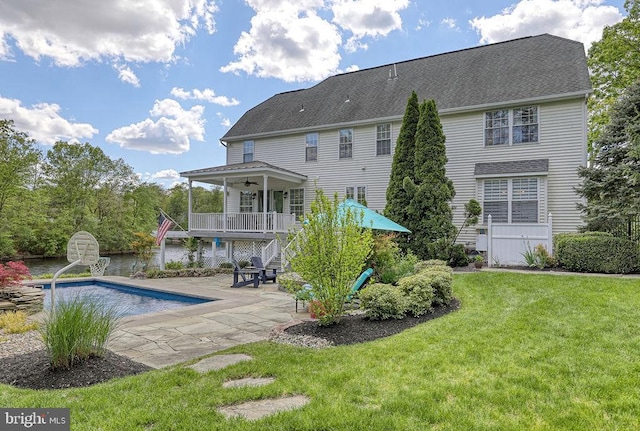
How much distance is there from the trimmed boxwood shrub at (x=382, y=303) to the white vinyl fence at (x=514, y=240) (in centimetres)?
678

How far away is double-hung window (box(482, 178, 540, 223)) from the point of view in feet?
43.2

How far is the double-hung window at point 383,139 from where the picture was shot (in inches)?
633

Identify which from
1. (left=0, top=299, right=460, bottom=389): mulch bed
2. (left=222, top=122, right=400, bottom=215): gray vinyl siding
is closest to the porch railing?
(left=222, top=122, right=400, bottom=215): gray vinyl siding

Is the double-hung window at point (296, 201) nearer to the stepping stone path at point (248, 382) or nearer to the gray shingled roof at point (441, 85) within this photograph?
the gray shingled roof at point (441, 85)

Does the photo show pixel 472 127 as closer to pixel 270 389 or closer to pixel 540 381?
pixel 540 381

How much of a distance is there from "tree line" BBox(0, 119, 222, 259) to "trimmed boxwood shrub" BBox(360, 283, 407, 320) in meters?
24.1

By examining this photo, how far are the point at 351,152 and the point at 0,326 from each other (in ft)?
44.2


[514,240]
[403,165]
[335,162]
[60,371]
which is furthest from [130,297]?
[514,240]

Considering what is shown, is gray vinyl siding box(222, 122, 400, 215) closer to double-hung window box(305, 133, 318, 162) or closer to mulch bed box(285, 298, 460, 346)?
double-hung window box(305, 133, 318, 162)

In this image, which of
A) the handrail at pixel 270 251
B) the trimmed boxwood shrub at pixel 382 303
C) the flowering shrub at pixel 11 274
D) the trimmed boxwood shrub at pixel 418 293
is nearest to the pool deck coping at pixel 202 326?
the trimmed boxwood shrub at pixel 382 303

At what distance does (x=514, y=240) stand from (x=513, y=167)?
3.39m

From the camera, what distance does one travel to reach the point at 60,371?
377cm

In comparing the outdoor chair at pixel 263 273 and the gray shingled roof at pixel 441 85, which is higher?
the gray shingled roof at pixel 441 85

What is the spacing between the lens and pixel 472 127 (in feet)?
47.5
